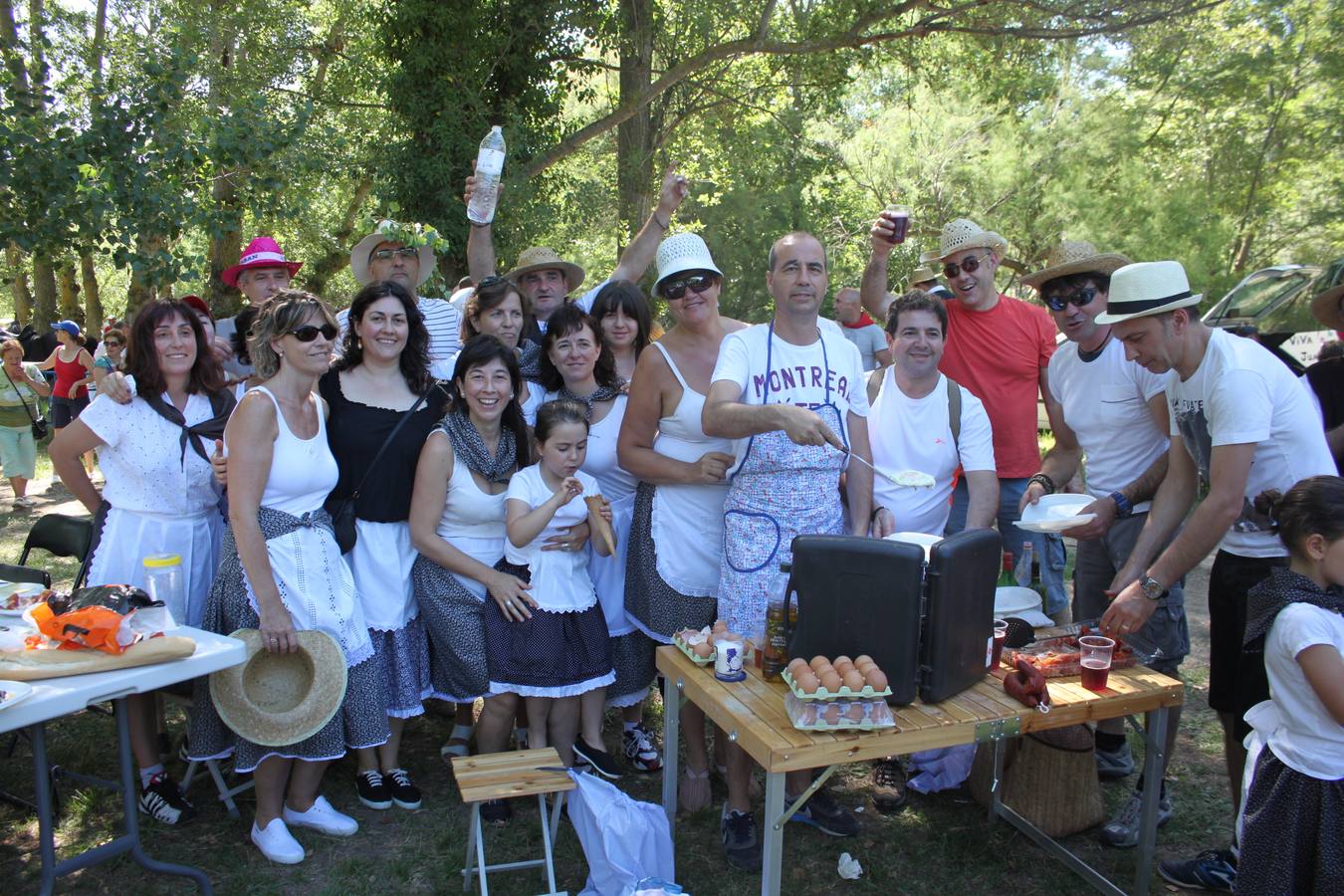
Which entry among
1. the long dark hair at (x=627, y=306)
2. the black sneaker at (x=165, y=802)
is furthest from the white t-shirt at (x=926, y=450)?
the black sneaker at (x=165, y=802)

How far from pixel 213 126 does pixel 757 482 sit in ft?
12.4

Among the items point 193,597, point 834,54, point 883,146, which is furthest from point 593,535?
point 883,146

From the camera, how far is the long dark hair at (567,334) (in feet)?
12.8

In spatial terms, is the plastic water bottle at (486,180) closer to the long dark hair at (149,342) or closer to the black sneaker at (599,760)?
the long dark hair at (149,342)

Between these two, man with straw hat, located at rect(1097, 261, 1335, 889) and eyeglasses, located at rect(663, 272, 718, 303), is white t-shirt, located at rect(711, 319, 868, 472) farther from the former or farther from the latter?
man with straw hat, located at rect(1097, 261, 1335, 889)

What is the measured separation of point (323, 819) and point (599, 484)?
63.9 inches

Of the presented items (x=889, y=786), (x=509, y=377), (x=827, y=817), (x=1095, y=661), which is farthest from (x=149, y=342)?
(x=1095, y=661)

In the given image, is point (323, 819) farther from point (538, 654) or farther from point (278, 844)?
point (538, 654)

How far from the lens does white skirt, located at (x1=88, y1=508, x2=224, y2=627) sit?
11.6ft

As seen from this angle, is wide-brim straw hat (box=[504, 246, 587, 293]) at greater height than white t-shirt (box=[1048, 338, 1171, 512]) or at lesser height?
greater

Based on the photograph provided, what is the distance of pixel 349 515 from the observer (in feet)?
11.7

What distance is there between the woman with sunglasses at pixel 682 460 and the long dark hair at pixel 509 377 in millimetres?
432

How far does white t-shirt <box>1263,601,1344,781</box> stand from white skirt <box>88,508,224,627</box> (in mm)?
3536

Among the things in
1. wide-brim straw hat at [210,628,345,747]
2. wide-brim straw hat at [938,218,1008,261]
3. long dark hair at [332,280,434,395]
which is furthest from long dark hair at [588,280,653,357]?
wide-brim straw hat at [210,628,345,747]
